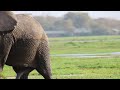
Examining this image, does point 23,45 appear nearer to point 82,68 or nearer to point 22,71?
point 22,71

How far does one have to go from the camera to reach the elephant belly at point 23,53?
25.0ft

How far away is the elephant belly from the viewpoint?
7633 millimetres

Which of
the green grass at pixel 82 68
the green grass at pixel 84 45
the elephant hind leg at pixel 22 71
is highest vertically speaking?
the green grass at pixel 84 45

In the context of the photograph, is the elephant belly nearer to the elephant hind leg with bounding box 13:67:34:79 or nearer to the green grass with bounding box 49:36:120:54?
the elephant hind leg with bounding box 13:67:34:79

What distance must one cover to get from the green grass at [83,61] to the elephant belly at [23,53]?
23 cm

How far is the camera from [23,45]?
25.1 feet

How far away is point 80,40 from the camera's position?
805 cm

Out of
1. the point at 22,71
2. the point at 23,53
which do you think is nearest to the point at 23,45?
the point at 23,53

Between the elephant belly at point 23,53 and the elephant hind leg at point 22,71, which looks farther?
the elephant hind leg at point 22,71

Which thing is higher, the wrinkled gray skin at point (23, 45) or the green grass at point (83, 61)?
the wrinkled gray skin at point (23, 45)

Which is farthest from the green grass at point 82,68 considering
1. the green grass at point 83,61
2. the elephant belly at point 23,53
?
the elephant belly at point 23,53

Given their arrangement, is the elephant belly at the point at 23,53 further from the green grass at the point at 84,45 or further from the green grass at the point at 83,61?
the green grass at the point at 84,45

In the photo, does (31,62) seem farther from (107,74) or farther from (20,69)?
(107,74)
